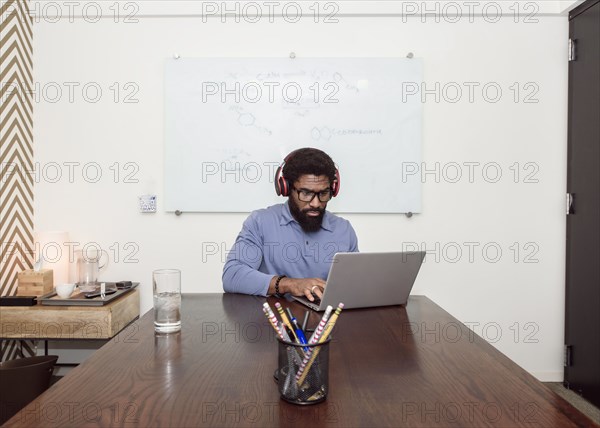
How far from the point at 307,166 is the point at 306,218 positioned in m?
0.23

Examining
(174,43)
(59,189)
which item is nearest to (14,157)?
(59,189)

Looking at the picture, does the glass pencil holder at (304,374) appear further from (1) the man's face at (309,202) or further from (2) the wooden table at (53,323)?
(2) the wooden table at (53,323)

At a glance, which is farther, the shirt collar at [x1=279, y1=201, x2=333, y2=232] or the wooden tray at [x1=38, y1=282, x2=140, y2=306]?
the wooden tray at [x1=38, y1=282, x2=140, y2=306]

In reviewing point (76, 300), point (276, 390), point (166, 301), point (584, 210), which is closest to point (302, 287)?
point (166, 301)

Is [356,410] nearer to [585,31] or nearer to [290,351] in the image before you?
[290,351]

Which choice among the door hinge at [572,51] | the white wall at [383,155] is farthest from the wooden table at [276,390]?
the door hinge at [572,51]

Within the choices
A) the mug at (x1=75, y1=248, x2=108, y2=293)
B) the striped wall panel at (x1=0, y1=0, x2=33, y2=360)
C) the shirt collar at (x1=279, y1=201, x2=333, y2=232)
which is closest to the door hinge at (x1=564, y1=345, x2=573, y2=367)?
the shirt collar at (x1=279, y1=201, x2=333, y2=232)

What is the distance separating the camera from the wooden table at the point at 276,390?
885 mm

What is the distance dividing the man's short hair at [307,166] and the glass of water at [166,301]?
963mm

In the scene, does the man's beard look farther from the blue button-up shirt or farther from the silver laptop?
the silver laptop

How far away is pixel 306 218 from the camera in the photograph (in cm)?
235

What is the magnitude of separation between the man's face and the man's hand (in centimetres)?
46

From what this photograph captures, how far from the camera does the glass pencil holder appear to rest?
940 millimetres

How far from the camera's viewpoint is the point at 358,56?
321 cm
